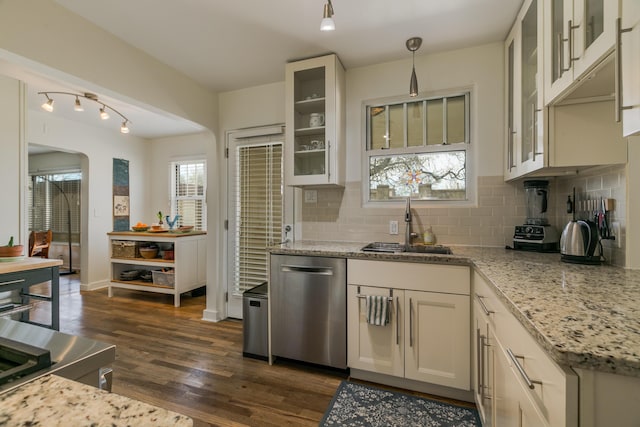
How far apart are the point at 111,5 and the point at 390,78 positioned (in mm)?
2077

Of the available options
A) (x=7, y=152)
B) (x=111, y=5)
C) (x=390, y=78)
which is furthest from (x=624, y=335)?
(x=7, y=152)

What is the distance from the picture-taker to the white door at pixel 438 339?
5.85 feet

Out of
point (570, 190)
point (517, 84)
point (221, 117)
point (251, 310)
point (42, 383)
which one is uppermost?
point (221, 117)

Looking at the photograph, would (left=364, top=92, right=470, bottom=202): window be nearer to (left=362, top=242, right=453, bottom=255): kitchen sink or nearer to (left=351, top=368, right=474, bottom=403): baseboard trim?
(left=362, top=242, right=453, bottom=255): kitchen sink

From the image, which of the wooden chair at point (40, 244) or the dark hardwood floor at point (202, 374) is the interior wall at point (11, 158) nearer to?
the dark hardwood floor at point (202, 374)

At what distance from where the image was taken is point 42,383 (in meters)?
0.50

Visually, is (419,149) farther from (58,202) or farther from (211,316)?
(58,202)

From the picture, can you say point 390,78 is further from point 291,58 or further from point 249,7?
point 249,7

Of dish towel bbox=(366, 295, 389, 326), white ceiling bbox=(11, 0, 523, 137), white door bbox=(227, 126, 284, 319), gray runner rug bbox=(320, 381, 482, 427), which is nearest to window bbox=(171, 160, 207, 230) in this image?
white door bbox=(227, 126, 284, 319)

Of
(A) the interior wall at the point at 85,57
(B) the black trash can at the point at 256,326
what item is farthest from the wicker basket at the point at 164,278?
(A) the interior wall at the point at 85,57

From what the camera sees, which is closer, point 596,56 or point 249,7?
point 596,56

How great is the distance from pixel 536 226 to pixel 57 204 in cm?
784

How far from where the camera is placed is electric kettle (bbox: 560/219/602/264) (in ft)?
4.74

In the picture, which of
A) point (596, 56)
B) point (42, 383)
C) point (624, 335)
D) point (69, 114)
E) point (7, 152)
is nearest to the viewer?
point (42, 383)
